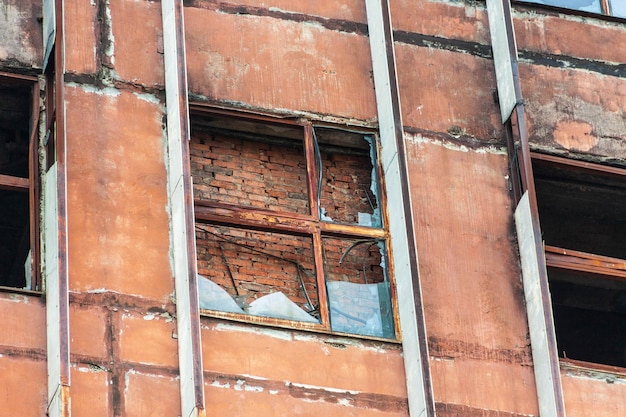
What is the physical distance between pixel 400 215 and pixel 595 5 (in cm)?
375

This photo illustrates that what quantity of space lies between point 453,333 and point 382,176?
149 cm

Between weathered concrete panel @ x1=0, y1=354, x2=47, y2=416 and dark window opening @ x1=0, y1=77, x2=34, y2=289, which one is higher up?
dark window opening @ x1=0, y1=77, x2=34, y2=289

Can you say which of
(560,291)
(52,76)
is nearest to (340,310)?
(52,76)

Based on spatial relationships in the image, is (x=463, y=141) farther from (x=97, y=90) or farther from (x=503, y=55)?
(x=97, y=90)

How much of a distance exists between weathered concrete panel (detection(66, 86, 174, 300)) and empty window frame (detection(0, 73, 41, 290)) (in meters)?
0.41

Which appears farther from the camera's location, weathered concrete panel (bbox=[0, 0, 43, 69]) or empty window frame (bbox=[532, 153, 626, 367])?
empty window frame (bbox=[532, 153, 626, 367])

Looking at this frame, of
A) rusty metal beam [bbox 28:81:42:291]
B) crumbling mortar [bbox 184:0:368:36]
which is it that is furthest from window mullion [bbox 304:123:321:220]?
rusty metal beam [bbox 28:81:42:291]

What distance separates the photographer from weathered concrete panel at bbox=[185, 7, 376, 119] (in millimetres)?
13531

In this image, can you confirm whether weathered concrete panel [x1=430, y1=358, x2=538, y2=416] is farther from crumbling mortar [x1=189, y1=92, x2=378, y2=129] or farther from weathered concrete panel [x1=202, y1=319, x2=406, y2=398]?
crumbling mortar [x1=189, y1=92, x2=378, y2=129]

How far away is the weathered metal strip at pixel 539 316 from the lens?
12.7m

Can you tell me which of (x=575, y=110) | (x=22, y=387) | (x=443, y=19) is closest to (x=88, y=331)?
(x=22, y=387)

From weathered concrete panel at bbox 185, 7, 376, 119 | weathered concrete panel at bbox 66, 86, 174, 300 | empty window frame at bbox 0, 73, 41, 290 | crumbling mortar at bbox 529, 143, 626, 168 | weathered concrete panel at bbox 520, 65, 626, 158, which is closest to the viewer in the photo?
weathered concrete panel at bbox 66, 86, 174, 300

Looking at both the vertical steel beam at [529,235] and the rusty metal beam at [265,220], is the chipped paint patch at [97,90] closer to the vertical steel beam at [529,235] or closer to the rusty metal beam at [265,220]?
the rusty metal beam at [265,220]

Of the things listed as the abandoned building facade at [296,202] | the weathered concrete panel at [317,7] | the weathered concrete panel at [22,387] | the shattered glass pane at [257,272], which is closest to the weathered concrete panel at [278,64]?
the abandoned building facade at [296,202]
